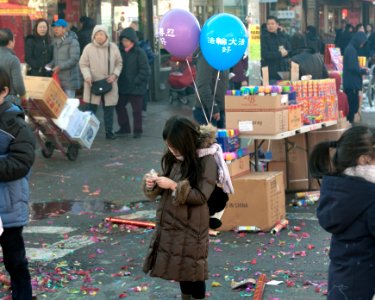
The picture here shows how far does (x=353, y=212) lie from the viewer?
3.96 meters

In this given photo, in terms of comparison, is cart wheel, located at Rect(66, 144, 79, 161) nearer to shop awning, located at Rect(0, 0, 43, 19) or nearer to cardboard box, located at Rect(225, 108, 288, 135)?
cardboard box, located at Rect(225, 108, 288, 135)

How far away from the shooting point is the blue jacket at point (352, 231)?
395cm

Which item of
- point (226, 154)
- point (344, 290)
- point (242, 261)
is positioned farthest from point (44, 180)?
point (344, 290)

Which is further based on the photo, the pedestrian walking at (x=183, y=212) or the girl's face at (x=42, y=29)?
the girl's face at (x=42, y=29)

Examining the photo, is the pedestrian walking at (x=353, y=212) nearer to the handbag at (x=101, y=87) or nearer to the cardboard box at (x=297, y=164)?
the cardboard box at (x=297, y=164)

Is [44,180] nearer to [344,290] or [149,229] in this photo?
[149,229]

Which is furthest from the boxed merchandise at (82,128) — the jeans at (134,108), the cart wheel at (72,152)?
the jeans at (134,108)

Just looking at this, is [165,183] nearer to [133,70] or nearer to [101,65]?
[101,65]

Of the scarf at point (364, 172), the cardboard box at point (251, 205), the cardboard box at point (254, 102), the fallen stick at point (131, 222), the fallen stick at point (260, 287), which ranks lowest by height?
the fallen stick at point (260, 287)

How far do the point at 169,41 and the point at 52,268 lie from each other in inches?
139

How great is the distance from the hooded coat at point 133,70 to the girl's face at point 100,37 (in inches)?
22.7

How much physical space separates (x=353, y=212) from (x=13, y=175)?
2287mm

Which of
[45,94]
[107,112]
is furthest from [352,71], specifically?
[45,94]

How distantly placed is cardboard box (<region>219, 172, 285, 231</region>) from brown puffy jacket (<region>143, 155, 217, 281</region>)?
113 inches
